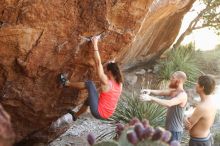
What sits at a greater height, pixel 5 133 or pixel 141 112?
pixel 5 133

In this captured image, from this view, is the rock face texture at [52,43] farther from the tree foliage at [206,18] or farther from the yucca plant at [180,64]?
the tree foliage at [206,18]

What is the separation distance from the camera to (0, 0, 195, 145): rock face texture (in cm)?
677

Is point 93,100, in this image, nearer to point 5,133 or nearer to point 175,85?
point 175,85

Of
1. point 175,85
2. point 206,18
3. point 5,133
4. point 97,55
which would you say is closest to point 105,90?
point 97,55

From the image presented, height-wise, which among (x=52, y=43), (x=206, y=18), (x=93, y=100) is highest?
(x=206, y=18)

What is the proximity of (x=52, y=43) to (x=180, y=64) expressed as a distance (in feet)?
30.4

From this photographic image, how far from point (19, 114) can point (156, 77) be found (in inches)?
328

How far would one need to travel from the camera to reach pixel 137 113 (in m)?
10.5

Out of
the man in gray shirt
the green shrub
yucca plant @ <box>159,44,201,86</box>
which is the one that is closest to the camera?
the man in gray shirt

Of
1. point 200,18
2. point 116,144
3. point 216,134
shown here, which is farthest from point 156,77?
point 116,144

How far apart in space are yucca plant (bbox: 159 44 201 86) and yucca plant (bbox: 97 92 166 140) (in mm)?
4594

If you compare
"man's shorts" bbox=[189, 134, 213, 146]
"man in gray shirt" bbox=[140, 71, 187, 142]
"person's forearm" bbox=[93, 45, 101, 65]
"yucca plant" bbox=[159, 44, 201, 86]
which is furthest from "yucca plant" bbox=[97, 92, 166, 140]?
"yucca plant" bbox=[159, 44, 201, 86]

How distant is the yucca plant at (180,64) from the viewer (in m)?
15.4

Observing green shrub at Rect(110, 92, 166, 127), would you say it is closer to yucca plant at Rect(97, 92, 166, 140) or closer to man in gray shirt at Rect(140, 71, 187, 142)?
yucca plant at Rect(97, 92, 166, 140)
